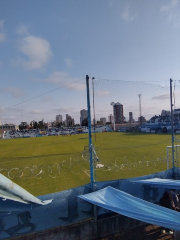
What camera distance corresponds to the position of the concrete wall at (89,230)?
4164mm

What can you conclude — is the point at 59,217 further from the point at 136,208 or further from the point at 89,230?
the point at 136,208

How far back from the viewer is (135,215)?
3.09m

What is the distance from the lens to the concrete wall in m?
4.16

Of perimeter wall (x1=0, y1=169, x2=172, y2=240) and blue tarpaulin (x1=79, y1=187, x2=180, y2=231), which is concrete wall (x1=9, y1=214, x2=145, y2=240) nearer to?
perimeter wall (x1=0, y1=169, x2=172, y2=240)

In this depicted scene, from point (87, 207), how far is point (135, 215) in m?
1.83

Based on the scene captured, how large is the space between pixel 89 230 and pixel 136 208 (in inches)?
71.9

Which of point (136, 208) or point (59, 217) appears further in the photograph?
point (59, 217)

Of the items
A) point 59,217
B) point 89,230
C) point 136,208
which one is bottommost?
point 89,230

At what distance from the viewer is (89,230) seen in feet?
14.7

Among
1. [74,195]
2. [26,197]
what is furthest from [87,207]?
[26,197]

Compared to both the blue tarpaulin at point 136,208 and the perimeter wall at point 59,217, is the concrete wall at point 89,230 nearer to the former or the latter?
the perimeter wall at point 59,217

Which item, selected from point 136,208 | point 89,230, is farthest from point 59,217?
point 136,208

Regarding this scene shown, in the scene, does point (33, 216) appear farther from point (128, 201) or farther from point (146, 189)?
point (146, 189)

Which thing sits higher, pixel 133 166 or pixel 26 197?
A: pixel 26 197
